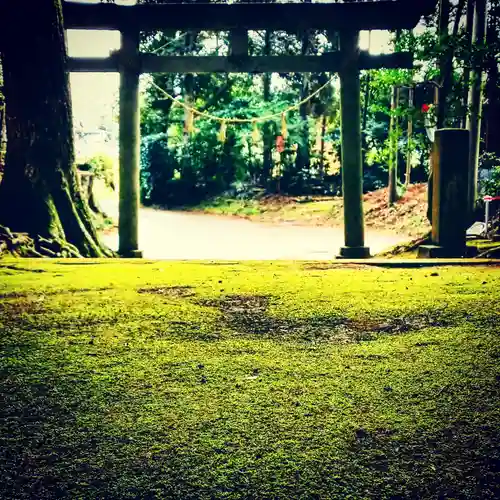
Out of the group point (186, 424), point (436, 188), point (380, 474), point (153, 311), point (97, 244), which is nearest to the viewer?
point (380, 474)

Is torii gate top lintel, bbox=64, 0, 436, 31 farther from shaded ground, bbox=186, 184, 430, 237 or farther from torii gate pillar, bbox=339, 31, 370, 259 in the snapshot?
shaded ground, bbox=186, 184, 430, 237

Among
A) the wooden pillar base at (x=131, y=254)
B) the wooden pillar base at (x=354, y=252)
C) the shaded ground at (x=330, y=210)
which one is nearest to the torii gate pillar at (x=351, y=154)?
the wooden pillar base at (x=354, y=252)

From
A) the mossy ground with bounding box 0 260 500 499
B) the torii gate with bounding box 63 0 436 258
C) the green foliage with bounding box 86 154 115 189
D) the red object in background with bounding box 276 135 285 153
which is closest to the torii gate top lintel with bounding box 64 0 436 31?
the torii gate with bounding box 63 0 436 258

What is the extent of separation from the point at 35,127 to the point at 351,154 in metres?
4.65

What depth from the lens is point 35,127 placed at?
6.27 meters

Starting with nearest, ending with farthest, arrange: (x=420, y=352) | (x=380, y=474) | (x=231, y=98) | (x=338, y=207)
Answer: (x=380, y=474) < (x=420, y=352) < (x=338, y=207) < (x=231, y=98)

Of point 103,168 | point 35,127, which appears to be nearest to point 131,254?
point 35,127

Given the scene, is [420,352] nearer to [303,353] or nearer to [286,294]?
[303,353]

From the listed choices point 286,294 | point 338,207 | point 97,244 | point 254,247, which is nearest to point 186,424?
point 286,294

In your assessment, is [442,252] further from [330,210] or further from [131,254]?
[330,210]

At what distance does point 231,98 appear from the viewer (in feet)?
74.0

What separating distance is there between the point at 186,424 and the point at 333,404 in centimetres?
45

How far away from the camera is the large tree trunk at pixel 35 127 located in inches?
243

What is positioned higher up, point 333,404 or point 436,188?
point 436,188
